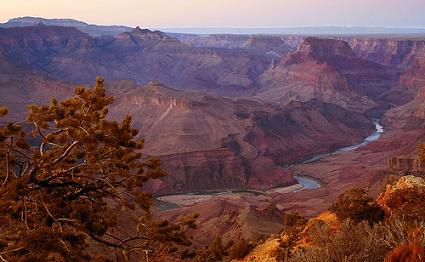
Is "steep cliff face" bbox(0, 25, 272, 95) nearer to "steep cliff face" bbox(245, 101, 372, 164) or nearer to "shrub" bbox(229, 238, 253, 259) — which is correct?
"steep cliff face" bbox(245, 101, 372, 164)

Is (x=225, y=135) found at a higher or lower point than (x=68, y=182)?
lower

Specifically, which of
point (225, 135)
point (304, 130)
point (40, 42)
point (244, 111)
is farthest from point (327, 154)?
point (40, 42)

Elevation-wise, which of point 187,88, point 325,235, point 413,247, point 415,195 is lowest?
point 187,88

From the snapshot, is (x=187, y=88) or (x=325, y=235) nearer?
(x=325, y=235)

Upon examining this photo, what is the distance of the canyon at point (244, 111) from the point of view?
A: 62.1 m

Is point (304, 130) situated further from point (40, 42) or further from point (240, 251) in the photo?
point (40, 42)

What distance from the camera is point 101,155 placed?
10977mm

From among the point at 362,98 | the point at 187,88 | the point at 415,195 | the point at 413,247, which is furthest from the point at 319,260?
the point at 187,88

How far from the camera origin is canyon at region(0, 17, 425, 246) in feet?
204

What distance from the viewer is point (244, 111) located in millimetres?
99125

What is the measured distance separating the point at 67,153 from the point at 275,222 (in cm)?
3167

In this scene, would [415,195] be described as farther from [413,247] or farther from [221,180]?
[221,180]

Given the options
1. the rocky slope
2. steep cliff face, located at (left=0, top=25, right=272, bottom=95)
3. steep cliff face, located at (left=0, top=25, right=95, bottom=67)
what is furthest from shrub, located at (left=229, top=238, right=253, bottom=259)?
steep cliff face, located at (left=0, top=25, right=95, bottom=67)

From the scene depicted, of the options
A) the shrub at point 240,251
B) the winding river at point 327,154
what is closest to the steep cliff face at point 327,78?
the winding river at point 327,154
